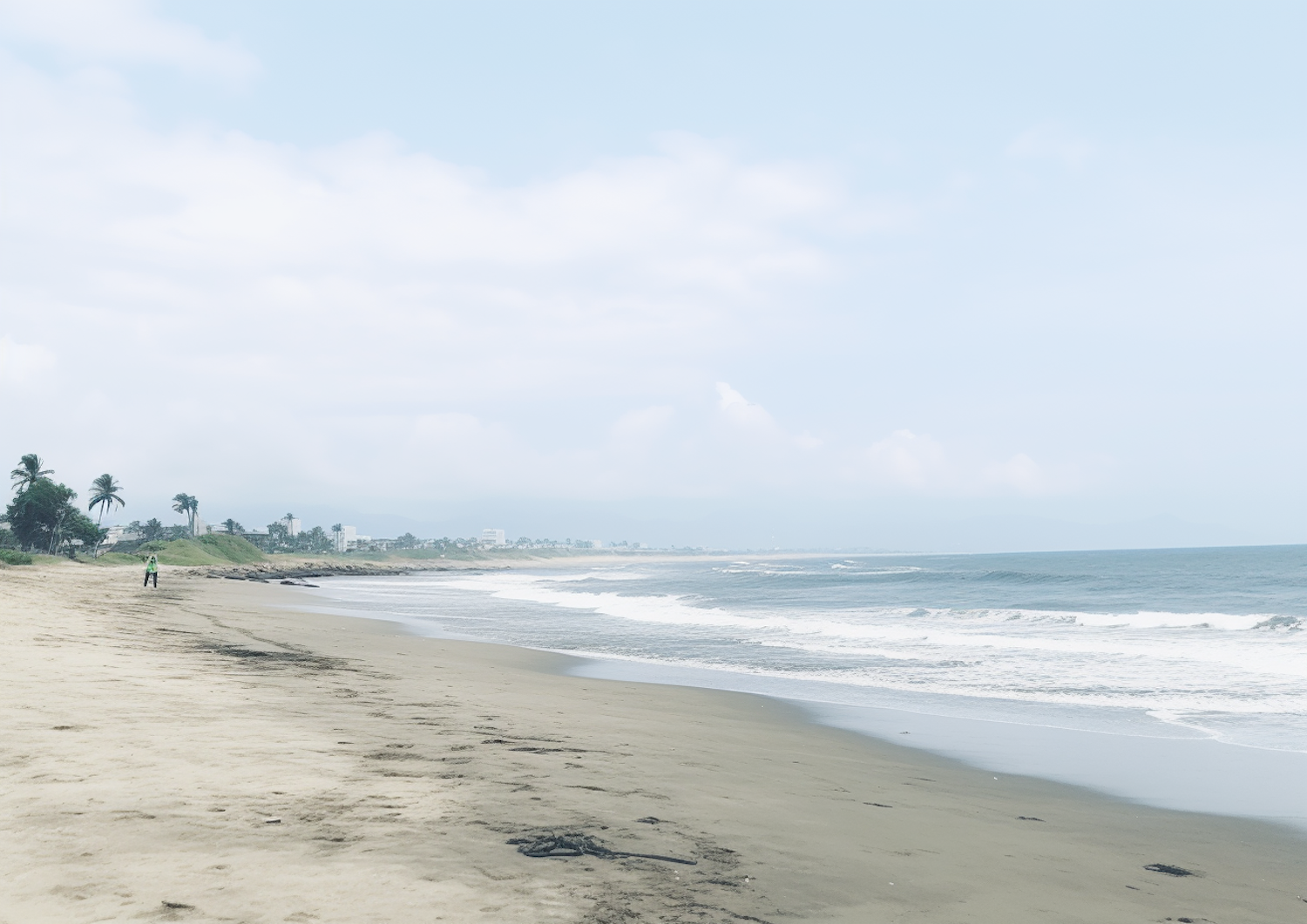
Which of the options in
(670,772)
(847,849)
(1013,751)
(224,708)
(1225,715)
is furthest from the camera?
(1225,715)

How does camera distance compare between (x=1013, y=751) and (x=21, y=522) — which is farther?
(x=21, y=522)

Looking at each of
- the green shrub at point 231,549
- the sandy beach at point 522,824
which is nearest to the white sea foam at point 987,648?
the sandy beach at point 522,824

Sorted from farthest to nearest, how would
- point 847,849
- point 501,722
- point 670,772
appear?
point 501,722, point 670,772, point 847,849

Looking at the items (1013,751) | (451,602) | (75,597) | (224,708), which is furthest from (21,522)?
(1013,751)

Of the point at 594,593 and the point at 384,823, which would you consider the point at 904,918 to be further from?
the point at 594,593

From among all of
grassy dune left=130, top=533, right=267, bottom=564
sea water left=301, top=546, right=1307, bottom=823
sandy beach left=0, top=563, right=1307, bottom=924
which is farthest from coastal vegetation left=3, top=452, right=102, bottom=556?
sandy beach left=0, top=563, right=1307, bottom=924

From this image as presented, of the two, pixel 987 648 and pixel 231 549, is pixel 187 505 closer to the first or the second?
pixel 231 549

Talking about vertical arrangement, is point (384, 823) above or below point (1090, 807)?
above

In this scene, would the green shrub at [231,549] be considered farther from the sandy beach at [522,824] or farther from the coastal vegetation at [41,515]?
the sandy beach at [522,824]

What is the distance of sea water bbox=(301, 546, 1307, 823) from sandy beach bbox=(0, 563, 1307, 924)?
197 cm

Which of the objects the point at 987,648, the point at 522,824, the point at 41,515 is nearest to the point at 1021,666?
the point at 987,648

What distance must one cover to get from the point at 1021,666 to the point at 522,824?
56.9 ft

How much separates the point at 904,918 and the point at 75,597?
32893 mm

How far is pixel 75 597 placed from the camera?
96.8 feet
